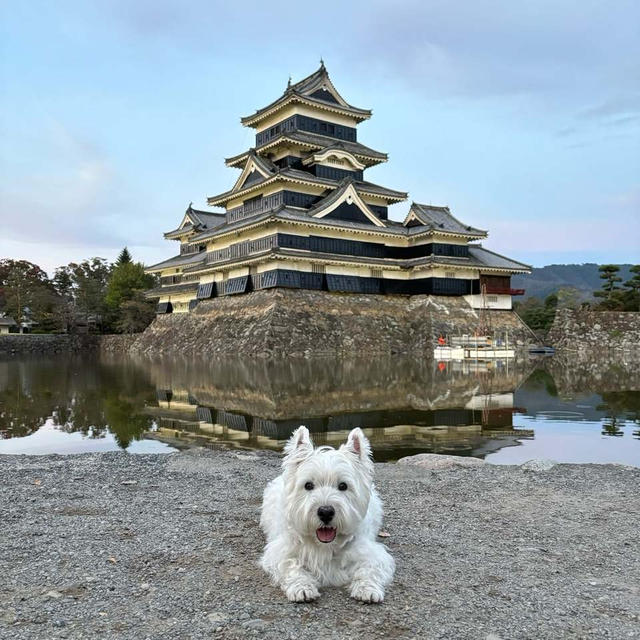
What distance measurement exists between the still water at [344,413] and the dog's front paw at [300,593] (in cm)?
487

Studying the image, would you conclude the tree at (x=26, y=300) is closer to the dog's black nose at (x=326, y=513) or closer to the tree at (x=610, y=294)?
the tree at (x=610, y=294)

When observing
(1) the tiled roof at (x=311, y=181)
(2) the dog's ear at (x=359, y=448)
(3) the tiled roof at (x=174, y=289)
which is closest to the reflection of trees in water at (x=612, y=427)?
(2) the dog's ear at (x=359, y=448)

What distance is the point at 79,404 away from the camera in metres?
14.5

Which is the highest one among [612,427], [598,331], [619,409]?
[598,331]

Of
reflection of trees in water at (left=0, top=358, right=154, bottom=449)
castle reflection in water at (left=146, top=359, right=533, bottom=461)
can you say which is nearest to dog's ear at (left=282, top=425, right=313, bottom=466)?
castle reflection in water at (left=146, top=359, right=533, bottom=461)

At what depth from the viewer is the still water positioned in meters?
9.19

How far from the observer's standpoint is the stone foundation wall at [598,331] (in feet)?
111

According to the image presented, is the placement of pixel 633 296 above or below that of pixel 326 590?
above

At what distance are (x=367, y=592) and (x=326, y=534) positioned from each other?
40 centimetres

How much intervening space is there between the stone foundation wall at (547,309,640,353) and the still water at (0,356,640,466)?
46.2 feet

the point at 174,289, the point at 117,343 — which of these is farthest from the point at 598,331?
the point at 117,343

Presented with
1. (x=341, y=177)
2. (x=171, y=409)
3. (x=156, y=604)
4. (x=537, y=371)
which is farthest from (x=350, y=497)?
(x=341, y=177)

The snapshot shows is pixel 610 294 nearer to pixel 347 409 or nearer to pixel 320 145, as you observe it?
pixel 320 145

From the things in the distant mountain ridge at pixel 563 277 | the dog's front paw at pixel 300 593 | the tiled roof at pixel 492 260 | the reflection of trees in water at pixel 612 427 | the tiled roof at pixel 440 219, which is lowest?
the dog's front paw at pixel 300 593
